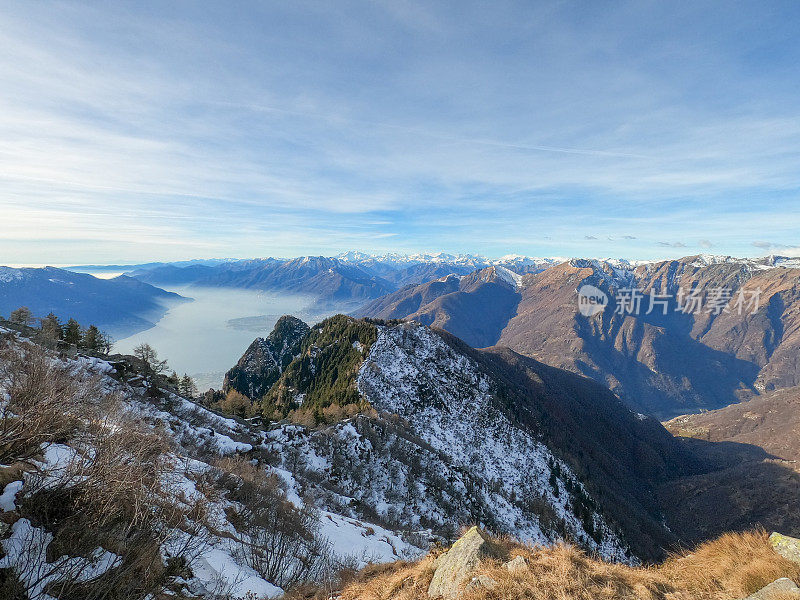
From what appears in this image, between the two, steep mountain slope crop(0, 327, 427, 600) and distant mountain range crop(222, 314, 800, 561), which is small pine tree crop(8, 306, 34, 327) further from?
steep mountain slope crop(0, 327, 427, 600)

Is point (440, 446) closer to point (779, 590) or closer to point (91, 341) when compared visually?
point (779, 590)

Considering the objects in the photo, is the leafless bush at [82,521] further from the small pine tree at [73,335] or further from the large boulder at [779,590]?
the small pine tree at [73,335]

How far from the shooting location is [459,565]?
32.5 feet

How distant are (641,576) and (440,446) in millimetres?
61574

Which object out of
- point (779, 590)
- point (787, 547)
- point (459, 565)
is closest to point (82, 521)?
point (459, 565)

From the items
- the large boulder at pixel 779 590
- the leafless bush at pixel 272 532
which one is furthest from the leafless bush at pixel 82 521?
the large boulder at pixel 779 590

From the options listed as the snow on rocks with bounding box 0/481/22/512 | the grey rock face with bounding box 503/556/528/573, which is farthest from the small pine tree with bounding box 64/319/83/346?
the grey rock face with bounding box 503/556/528/573

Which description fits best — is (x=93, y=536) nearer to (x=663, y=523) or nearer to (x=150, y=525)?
(x=150, y=525)

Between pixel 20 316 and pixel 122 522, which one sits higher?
pixel 122 522

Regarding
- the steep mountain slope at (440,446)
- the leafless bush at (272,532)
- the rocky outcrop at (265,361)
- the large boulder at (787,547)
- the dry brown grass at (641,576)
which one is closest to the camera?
the dry brown grass at (641,576)

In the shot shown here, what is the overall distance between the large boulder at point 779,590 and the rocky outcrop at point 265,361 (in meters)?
133

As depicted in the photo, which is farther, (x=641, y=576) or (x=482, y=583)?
(x=641, y=576)

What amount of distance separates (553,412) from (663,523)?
179 feet

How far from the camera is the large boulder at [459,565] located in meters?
9.39
